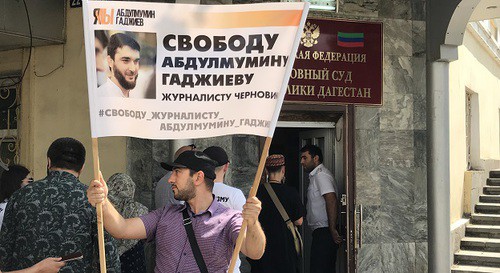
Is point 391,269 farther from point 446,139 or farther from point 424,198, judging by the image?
point 446,139

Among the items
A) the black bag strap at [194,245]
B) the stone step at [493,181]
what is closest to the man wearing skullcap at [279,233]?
the black bag strap at [194,245]

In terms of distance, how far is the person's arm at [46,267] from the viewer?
402cm

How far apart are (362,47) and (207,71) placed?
4868 mm

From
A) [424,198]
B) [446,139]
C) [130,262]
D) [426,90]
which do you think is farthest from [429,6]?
[130,262]

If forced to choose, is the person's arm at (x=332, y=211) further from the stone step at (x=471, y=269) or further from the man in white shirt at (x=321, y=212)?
the stone step at (x=471, y=269)

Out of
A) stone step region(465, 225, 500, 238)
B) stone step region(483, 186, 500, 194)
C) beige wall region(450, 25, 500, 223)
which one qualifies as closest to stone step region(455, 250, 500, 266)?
beige wall region(450, 25, 500, 223)

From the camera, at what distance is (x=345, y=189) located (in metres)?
8.36

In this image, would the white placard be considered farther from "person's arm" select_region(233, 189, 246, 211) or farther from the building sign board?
the building sign board

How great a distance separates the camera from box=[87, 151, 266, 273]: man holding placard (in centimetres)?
395

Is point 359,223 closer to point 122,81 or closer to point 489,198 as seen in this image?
point 122,81

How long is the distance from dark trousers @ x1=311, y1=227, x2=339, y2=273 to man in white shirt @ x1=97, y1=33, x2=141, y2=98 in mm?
4624

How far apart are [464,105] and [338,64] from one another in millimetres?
5441

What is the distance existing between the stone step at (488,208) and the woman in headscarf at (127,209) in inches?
360

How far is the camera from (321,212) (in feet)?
27.1
